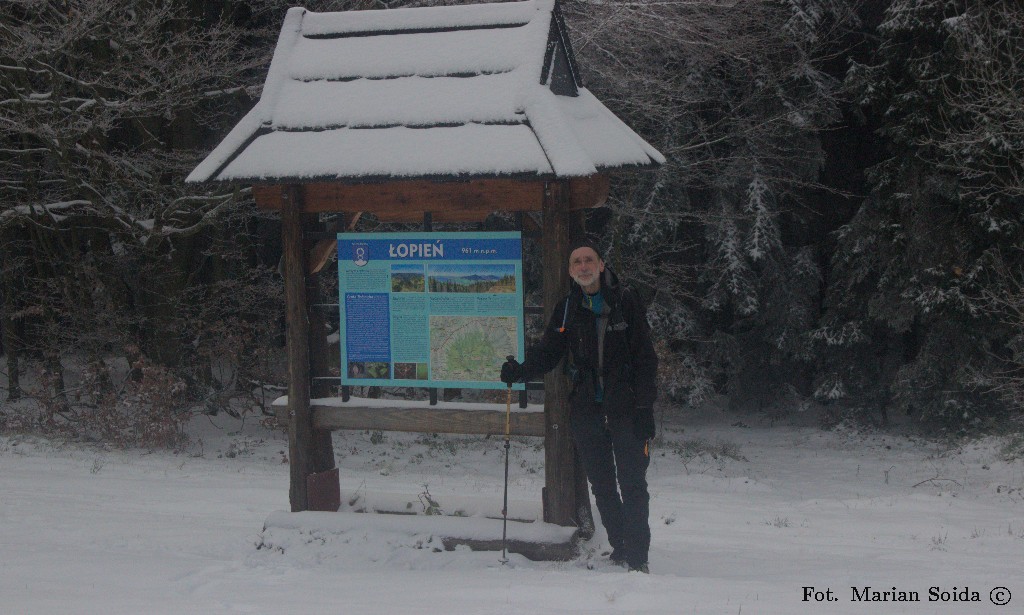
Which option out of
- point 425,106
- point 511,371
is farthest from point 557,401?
point 425,106

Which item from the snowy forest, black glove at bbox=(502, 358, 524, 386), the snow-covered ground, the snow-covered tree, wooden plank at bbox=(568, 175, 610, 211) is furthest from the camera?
the snow-covered tree

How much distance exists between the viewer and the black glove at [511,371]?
239 inches

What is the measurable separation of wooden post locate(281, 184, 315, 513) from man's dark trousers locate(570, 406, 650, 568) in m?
2.09

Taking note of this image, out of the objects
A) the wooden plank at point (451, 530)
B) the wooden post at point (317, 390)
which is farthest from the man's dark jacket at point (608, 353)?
the wooden post at point (317, 390)

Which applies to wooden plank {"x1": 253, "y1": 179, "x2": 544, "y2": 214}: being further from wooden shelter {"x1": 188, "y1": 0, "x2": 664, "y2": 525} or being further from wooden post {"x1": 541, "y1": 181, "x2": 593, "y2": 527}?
wooden post {"x1": 541, "y1": 181, "x2": 593, "y2": 527}

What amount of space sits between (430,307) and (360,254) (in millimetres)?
647

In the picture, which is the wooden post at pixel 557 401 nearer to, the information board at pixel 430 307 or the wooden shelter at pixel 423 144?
the wooden shelter at pixel 423 144

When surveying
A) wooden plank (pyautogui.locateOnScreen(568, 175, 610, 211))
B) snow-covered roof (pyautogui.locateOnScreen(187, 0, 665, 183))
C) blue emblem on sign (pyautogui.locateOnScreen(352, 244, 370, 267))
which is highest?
snow-covered roof (pyautogui.locateOnScreen(187, 0, 665, 183))

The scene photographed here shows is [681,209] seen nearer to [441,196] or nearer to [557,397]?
[441,196]

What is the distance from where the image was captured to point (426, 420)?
6742 millimetres

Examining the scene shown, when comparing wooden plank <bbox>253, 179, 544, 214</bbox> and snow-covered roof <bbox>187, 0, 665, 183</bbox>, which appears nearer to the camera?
snow-covered roof <bbox>187, 0, 665, 183</bbox>

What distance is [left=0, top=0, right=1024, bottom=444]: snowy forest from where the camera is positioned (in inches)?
512

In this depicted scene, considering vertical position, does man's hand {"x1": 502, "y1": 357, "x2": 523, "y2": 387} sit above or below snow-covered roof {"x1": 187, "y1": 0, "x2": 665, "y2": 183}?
below

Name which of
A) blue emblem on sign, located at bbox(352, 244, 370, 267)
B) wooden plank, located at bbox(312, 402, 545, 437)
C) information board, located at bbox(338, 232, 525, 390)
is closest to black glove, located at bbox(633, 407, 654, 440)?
wooden plank, located at bbox(312, 402, 545, 437)
